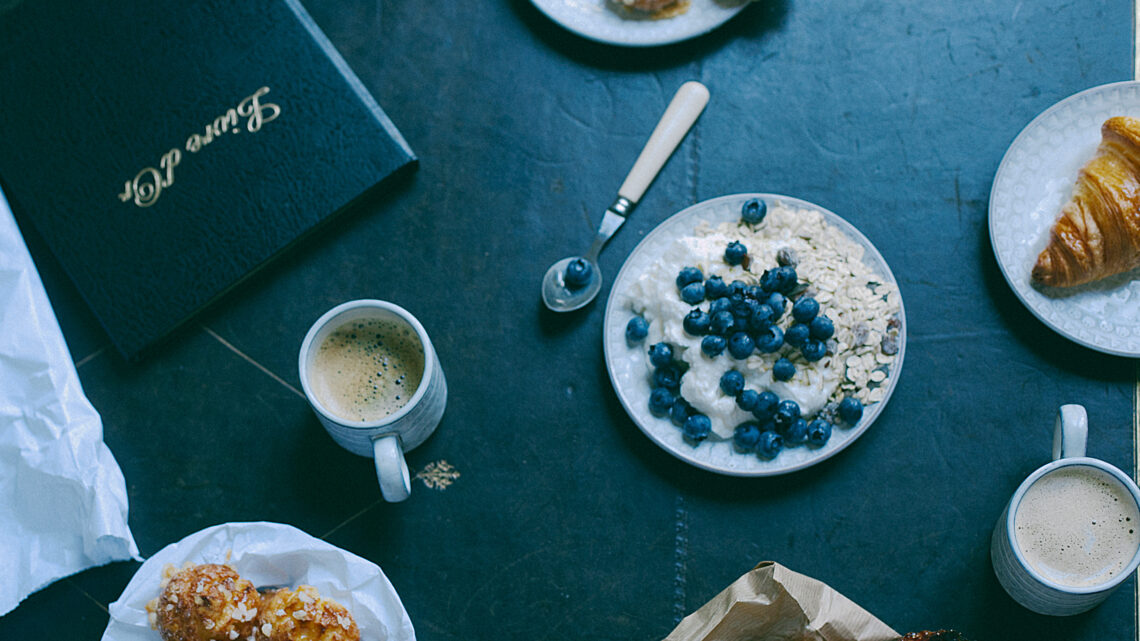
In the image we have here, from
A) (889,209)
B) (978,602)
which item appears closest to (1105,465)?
(978,602)

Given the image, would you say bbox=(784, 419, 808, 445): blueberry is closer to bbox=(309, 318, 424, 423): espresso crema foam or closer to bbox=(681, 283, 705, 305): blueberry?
bbox=(681, 283, 705, 305): blueberry

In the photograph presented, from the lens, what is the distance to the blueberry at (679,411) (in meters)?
1.21

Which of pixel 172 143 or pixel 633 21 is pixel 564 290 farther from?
pixel 172 143

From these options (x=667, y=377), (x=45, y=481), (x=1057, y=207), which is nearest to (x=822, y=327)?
(x=667, y=377)

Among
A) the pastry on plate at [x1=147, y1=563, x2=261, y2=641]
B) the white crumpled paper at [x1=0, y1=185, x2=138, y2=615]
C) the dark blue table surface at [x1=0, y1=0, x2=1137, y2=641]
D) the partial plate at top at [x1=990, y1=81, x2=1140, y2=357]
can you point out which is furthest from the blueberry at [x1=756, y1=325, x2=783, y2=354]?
the white crumpled paper at [x1=0, y1=185, x2=138, y2=615]

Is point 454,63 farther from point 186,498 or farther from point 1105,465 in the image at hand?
point 1105,465

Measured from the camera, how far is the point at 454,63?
1.39m

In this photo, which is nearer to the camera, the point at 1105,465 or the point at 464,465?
the point at 1105,465

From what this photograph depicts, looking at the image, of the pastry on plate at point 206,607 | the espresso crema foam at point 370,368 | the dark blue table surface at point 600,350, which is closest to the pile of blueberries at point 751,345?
the dark blue table surface at point 600,350

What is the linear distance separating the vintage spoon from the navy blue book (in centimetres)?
33

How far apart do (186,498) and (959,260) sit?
1319mm

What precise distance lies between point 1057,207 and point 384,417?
110cm

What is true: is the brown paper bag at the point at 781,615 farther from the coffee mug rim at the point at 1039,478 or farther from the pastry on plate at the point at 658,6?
the pastry on plate at the point at 658,6

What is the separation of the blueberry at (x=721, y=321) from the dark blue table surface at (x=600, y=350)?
8.0 inches
